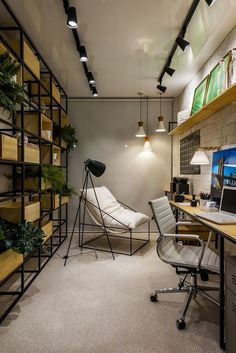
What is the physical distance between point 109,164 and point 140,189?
2.67 feet

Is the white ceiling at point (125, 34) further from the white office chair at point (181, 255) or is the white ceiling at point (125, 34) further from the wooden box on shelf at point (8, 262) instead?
the wooden box on shelf at point (8, 262)

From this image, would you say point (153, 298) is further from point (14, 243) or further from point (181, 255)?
point (14, 243)

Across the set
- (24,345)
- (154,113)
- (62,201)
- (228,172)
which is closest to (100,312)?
(24,345)

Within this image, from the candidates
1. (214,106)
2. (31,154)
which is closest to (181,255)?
(214,106)

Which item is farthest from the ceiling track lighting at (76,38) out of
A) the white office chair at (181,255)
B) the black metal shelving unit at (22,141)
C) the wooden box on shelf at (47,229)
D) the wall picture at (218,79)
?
the wooden box on shelf at (47,229)

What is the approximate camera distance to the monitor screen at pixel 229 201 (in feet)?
7.14

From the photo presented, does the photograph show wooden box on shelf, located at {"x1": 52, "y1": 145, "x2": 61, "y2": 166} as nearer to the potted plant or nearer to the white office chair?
the potted plant

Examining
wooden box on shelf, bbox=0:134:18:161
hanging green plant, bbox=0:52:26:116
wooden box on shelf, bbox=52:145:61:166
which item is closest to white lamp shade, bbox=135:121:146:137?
wooden box on shelf, bbox=52:145:61:166

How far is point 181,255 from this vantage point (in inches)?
82.9

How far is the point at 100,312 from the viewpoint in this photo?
205 cm

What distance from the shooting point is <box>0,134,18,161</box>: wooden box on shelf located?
176 cm

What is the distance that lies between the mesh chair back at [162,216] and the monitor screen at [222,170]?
66 cm

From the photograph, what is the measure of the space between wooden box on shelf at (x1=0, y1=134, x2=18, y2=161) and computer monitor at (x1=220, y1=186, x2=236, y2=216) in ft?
6.56

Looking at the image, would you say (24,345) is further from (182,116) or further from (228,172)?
(182,116)
